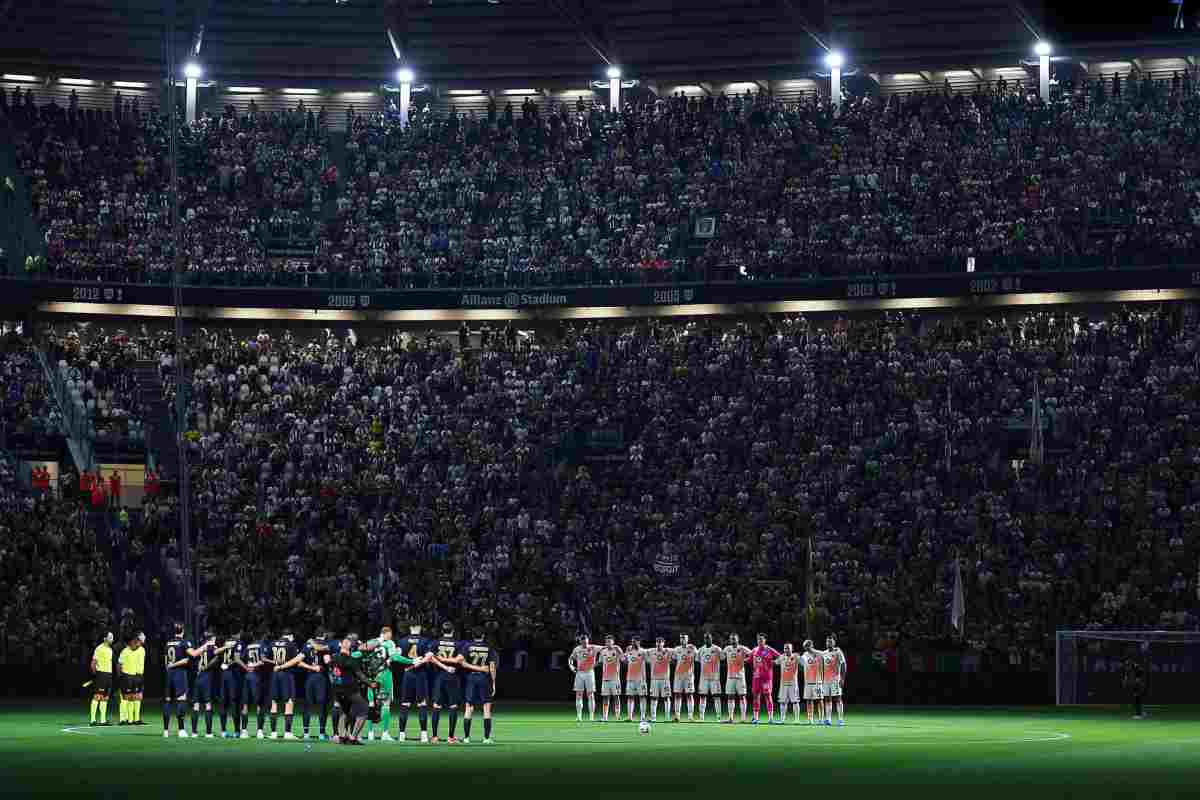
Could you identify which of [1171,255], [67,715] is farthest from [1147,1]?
[67,715]

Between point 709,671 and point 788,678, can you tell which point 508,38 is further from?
point 788,678

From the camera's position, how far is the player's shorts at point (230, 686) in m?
36.0

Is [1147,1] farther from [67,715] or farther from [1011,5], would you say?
[67,715]

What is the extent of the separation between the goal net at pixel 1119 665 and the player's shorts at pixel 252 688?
22.5 m

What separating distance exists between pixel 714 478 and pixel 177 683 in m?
26.4

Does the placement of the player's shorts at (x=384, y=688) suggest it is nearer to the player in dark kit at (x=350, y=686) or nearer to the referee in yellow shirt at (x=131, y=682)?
the player in dark kit at (x=350, y=686)

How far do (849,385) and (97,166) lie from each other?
3037 cm

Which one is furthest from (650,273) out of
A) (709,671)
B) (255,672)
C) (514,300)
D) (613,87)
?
(255,672)

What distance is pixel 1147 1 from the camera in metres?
74.1

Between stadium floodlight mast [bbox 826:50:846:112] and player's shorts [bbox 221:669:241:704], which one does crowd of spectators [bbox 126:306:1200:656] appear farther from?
player's shorts [bbox 221:669:241:704]

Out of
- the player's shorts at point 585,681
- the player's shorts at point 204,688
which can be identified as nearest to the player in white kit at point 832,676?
the player's shorts at point 585,681

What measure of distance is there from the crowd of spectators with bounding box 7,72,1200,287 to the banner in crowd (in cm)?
49

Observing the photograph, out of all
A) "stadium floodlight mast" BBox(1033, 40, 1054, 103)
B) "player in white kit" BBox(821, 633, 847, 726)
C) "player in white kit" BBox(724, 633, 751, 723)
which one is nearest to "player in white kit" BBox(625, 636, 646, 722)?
"player in white kit" BBox(724, 633, 751, 723)

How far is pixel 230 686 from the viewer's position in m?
36.0
